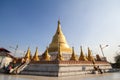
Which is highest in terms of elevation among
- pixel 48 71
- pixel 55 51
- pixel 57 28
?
pixel 57 28

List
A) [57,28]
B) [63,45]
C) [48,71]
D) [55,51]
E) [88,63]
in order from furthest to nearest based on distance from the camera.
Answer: [57,28] < [63,45] < [55,51] < [88,63] < [48,71]

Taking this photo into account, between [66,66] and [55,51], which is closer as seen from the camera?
[66,66]

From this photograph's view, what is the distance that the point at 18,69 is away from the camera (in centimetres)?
2912

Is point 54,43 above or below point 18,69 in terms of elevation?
above

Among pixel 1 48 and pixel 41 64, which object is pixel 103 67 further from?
pixel 1 48

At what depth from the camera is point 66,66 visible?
26.1 metres

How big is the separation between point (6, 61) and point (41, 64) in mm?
16445

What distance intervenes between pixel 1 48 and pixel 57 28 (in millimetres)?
18754

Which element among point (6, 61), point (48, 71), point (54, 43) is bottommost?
point (48, 71)

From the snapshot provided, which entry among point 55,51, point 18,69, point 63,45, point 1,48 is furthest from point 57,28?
point 18,69

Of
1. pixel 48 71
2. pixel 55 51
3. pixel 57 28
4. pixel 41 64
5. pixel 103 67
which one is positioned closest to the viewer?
pixel 48 71

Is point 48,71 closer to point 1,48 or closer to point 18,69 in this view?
point 18,69

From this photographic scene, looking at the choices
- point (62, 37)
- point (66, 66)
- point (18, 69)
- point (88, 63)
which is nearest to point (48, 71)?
point (66, 66)

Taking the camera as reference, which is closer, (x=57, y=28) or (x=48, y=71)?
(x=48, y=71)
